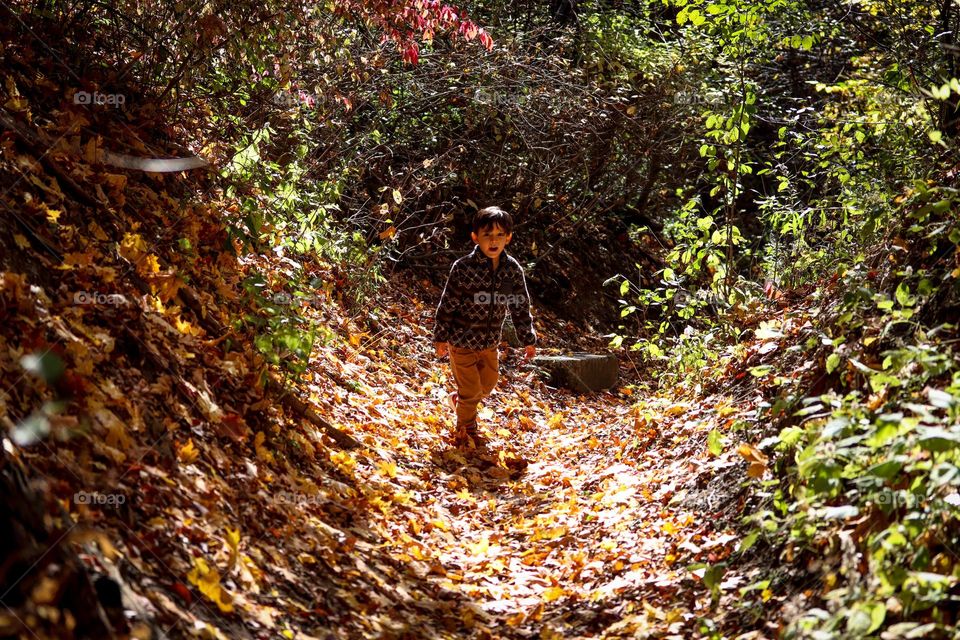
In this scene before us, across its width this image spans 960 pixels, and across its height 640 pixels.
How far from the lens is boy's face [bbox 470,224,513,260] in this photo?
698 centimetres

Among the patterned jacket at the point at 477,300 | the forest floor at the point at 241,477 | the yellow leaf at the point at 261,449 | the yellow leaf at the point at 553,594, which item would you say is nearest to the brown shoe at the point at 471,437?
the forest floor at the point at 241,477

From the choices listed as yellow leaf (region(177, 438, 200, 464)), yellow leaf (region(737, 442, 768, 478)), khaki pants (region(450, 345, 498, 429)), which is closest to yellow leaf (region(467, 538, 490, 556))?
yellow leaf (region(737, 442, 768, 478))

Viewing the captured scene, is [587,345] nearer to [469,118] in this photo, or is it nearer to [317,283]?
[469,118]

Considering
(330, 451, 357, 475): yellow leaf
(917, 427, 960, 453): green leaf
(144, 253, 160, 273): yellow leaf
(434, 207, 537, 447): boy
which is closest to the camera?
(917, 427, 960, 453): green leaf

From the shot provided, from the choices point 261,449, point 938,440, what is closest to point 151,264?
point 261,449

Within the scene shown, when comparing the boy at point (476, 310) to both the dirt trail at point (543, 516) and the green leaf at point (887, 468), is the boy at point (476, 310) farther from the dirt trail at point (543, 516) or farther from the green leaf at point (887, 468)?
the green leaf at point (887, 468)

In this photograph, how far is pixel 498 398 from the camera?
928cm

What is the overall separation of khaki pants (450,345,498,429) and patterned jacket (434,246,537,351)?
0.30 feet

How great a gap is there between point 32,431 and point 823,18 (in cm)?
1044

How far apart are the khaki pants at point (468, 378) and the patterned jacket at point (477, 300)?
0.09 m

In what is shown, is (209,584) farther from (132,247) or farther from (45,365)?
(132,247)

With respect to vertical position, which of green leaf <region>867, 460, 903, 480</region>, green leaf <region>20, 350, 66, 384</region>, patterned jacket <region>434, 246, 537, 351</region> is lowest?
green leaf <region>867, 460, 903, 480</region>

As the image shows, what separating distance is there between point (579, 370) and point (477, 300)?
12.0 ft

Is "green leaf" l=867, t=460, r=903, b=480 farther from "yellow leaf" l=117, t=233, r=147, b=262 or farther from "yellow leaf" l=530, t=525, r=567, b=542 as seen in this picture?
"yellow leaf" l=117, t=233, r=147, b=262
